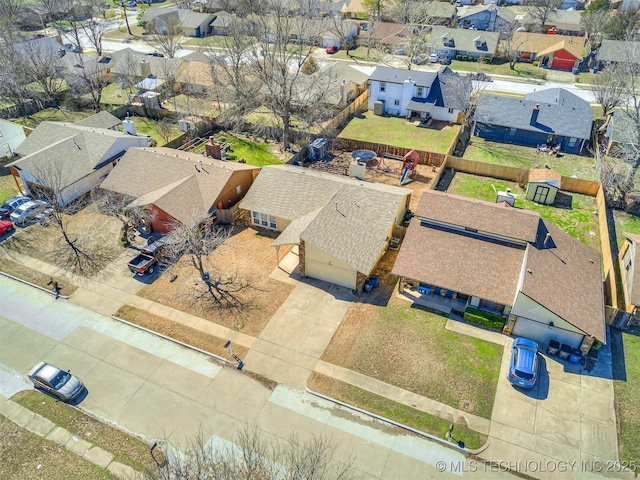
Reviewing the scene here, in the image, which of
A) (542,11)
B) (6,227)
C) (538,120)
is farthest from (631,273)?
(542,11)

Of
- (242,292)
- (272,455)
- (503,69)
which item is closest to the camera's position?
(272,455)

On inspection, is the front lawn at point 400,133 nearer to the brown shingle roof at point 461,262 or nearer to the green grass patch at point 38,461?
the brown shingle roof at point 461,262

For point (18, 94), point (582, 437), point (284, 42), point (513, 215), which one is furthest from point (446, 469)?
point (18, 94)

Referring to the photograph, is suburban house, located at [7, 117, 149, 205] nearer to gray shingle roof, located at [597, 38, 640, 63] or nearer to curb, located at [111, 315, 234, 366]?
curb, located at [111, 315, 234, 366]

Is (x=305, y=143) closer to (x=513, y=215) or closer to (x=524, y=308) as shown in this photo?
(x=513, y=215)

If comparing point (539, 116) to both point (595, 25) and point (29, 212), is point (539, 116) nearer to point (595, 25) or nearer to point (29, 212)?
point (595, 25)

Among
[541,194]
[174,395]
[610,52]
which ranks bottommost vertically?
[174,395]

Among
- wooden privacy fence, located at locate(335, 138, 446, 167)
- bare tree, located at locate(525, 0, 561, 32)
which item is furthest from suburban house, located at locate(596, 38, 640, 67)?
wooden privacy fence, located at locate(335, 138, 446, 167)
